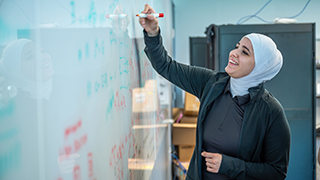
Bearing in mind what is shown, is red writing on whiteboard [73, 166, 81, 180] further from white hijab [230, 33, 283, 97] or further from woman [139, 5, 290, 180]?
white hijab [230, 33, 283, 97]

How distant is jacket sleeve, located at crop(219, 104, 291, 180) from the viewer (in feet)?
3.54

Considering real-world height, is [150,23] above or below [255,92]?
above

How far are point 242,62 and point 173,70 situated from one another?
0.30m

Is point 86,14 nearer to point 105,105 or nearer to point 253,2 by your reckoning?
point 105,105

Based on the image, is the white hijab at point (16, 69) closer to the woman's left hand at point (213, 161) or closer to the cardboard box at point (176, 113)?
the woman's left hand at point (213, 161)

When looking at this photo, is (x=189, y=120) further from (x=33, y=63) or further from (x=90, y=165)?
(x=33, y=63)

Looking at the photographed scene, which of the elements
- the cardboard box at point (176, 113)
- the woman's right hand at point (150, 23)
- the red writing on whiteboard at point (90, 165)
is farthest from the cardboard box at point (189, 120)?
the red writing on whiteboard at point (90, 165)

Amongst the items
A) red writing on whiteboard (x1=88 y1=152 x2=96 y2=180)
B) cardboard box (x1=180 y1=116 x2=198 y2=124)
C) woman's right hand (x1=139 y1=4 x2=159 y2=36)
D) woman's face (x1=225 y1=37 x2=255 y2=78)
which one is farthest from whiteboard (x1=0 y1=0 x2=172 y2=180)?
cardboard box (x1=180 y1=116 x2=198 y2=124)

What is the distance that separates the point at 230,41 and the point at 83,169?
1983 mm

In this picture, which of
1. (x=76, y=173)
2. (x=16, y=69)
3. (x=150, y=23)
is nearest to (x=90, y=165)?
(x=76, y=173)

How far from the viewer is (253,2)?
4.04m

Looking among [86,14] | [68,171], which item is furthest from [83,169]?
[86,14]

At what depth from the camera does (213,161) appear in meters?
1.08

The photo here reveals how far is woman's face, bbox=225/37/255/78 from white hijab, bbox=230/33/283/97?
0.06 feet
